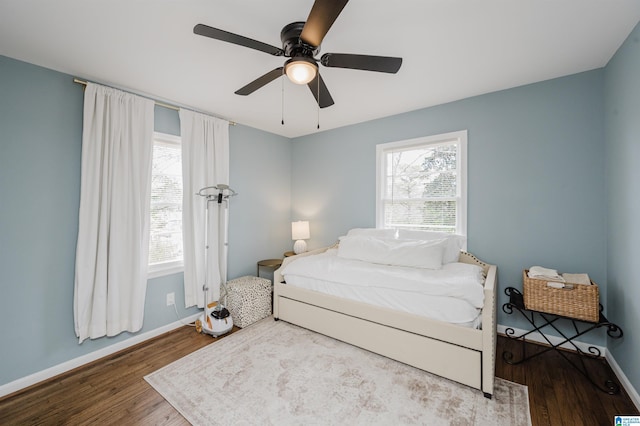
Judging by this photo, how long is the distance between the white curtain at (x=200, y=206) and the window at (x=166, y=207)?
117mm

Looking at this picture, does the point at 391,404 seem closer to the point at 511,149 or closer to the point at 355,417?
the point at 355,417

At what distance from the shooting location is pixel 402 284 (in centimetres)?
227

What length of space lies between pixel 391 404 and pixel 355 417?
28cm

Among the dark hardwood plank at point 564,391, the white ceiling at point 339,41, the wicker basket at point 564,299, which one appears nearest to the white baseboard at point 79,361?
the white ceiling at point 339,41

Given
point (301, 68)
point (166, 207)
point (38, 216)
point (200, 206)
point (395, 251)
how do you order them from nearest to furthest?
point (301, 68) < point (38, 216) < point (395, 251) < point (166, 207) < point (200, 206)

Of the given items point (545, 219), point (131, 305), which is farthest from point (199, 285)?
point (545, 219)

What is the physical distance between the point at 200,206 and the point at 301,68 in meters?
2.15

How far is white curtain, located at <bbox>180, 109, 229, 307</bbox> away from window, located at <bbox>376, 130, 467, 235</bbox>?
6.80ft

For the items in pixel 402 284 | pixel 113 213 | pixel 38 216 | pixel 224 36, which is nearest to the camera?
pixel 224 36

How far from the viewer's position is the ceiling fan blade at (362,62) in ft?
5.18

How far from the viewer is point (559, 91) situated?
2.46 meters

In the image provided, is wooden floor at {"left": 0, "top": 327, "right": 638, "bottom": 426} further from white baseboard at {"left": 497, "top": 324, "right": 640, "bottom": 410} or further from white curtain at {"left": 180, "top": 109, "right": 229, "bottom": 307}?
white curtain at {"left": 180, "top": 109, "right": 229, "bottom": 307}

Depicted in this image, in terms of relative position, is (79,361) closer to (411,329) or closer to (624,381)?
(411,329)

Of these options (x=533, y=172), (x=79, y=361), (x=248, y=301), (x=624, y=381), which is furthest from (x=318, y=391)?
(x=533, y=172)
